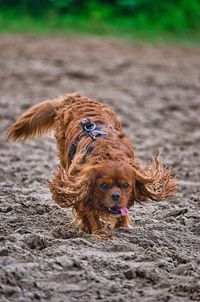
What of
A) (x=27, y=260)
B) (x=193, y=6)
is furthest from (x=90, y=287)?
(x=193, y=6)

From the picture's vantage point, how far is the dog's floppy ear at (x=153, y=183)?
5629 millimetres

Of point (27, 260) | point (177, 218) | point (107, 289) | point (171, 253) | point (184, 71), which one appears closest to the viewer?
point (107, 289)

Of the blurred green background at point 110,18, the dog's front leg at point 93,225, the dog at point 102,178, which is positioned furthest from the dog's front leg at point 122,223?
the blurred green background at point 110,18

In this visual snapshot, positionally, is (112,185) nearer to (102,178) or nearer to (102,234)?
(102,178)

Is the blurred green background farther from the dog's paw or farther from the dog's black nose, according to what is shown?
the dog's black nose

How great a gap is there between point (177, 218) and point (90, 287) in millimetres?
1798

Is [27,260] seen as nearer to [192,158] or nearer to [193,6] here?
[192,158]

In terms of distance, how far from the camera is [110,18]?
18016 millimetres

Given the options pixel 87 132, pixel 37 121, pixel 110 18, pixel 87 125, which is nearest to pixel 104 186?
pixel 87 132

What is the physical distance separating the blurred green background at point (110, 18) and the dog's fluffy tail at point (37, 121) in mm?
9892

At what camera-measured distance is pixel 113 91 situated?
1212 centimetres

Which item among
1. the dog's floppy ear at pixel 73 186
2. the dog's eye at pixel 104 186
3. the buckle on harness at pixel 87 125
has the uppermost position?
the buckle on harness at pixel 87 125

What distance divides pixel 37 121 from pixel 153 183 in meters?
1.56

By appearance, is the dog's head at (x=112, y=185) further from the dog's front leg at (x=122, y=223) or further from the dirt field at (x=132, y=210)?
the dog's front leg at (x=122, y=223)
